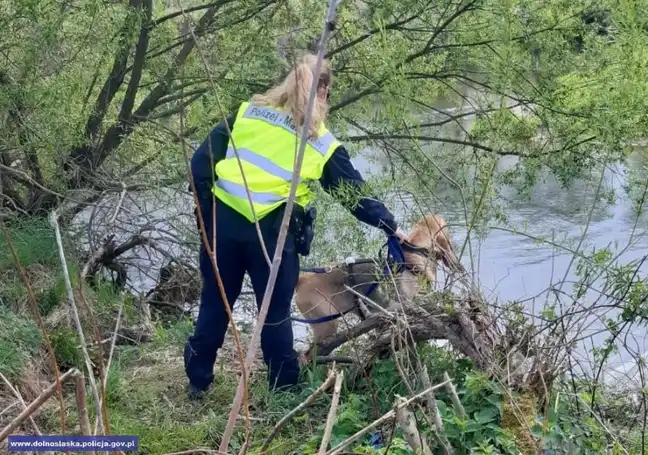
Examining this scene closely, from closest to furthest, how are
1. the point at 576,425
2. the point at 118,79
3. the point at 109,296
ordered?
the point at 576,425, the point at 109,296, the point at 118,79

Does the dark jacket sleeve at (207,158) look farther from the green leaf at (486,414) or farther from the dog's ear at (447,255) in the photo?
the green leaf at (486,414)

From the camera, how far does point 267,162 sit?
3.88 meters

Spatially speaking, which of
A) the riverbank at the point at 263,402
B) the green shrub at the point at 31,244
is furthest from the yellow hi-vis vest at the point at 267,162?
the green shrub at the point at 31,244

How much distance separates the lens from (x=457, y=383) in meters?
3.82

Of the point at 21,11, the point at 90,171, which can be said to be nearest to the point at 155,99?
the point at 90,171

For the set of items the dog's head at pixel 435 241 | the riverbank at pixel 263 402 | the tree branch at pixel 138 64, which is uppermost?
the tree branch at pixel 138 64

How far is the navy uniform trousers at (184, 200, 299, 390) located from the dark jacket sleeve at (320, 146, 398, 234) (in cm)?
30

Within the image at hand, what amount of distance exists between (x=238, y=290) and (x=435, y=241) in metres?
1.06

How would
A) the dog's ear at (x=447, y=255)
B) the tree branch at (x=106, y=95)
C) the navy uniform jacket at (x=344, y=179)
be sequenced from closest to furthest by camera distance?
the dog's ear at (x=447, y=255) < the navy uniform jacket at (x=344, y=179) < the tree branch at (x=106, y=95)

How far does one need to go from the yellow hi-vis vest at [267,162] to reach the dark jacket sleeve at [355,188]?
5 cm

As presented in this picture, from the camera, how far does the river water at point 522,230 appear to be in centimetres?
410

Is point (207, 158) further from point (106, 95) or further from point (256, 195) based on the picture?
point (106, 95)

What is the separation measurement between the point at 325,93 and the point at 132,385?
185cm

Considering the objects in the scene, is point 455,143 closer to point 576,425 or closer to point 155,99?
point 155,99
